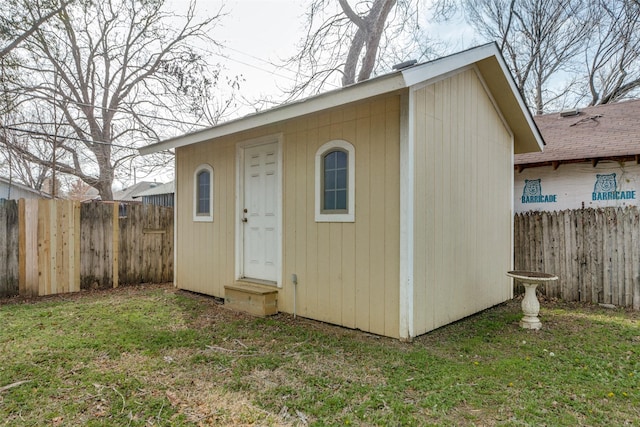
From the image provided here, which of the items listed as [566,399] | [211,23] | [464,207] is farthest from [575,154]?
[211,23]

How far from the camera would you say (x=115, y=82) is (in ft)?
44.0

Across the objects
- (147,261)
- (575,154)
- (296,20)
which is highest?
(296,20)

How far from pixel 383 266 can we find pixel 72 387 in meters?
2.86

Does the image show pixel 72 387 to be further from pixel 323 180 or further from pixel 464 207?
pixel 464 207

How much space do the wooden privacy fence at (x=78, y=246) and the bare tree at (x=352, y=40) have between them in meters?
6.67

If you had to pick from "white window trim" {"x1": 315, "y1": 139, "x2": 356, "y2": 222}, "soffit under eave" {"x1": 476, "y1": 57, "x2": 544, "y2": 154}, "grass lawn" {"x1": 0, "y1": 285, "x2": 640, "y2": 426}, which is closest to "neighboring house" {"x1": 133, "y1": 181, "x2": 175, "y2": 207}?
"grass lawn" {"x1": 0, "y1": 285, "x2": 640, "y2": 426}

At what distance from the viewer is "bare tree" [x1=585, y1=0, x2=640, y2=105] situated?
11125 millimetres

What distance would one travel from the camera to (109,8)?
11750mm

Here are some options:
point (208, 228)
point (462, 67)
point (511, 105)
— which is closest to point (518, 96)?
point (511, 105)

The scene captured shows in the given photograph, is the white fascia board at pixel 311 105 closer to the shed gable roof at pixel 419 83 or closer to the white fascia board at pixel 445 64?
the shed gable roof at pixel 419 83

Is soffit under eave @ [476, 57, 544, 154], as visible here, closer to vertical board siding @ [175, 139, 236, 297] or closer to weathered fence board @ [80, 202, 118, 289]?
vertical board siding @ [175, 139, 236, 297]

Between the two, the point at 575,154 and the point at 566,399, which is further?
the point at 575,154

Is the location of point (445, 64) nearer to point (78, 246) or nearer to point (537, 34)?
point (78, 246)

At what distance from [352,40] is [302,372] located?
11.5 metres
